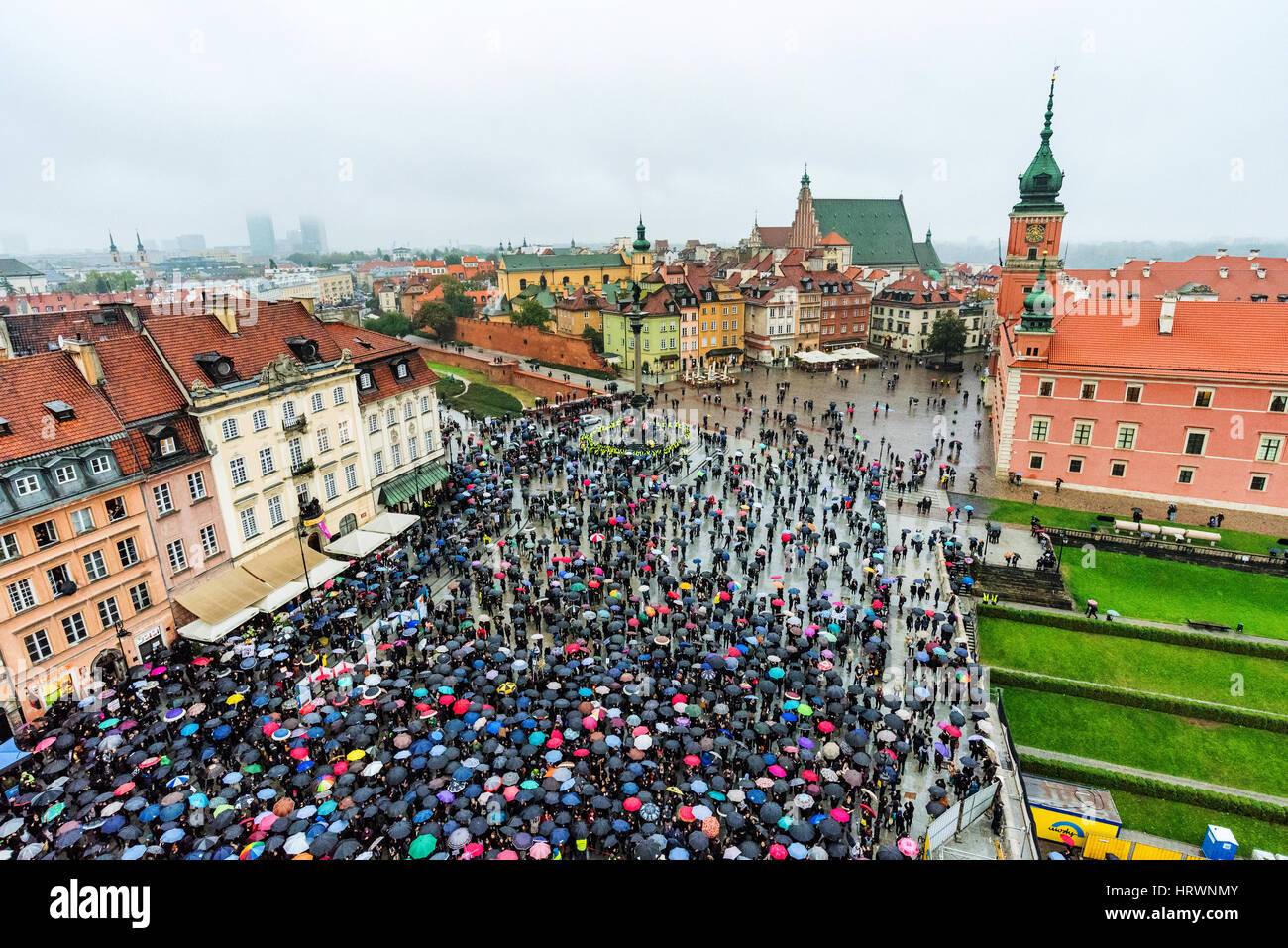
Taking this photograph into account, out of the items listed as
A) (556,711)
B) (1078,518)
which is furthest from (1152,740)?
(556,711)

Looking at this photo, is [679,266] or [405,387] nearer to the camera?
[405,387]

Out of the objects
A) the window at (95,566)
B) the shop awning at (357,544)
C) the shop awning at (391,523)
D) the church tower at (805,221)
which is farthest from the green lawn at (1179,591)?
the church tower at (805,221)

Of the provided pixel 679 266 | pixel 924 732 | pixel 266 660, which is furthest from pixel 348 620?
pixel 679 266

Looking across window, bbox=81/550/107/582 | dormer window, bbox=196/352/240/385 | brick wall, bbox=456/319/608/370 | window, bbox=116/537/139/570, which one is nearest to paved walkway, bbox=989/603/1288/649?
dormer window, bbox=196/352/240/385

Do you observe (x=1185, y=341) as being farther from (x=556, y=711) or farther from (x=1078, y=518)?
(x=556, y=711)

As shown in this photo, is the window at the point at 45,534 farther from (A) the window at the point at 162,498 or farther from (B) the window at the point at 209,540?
(B) the window at the point at 209,540
